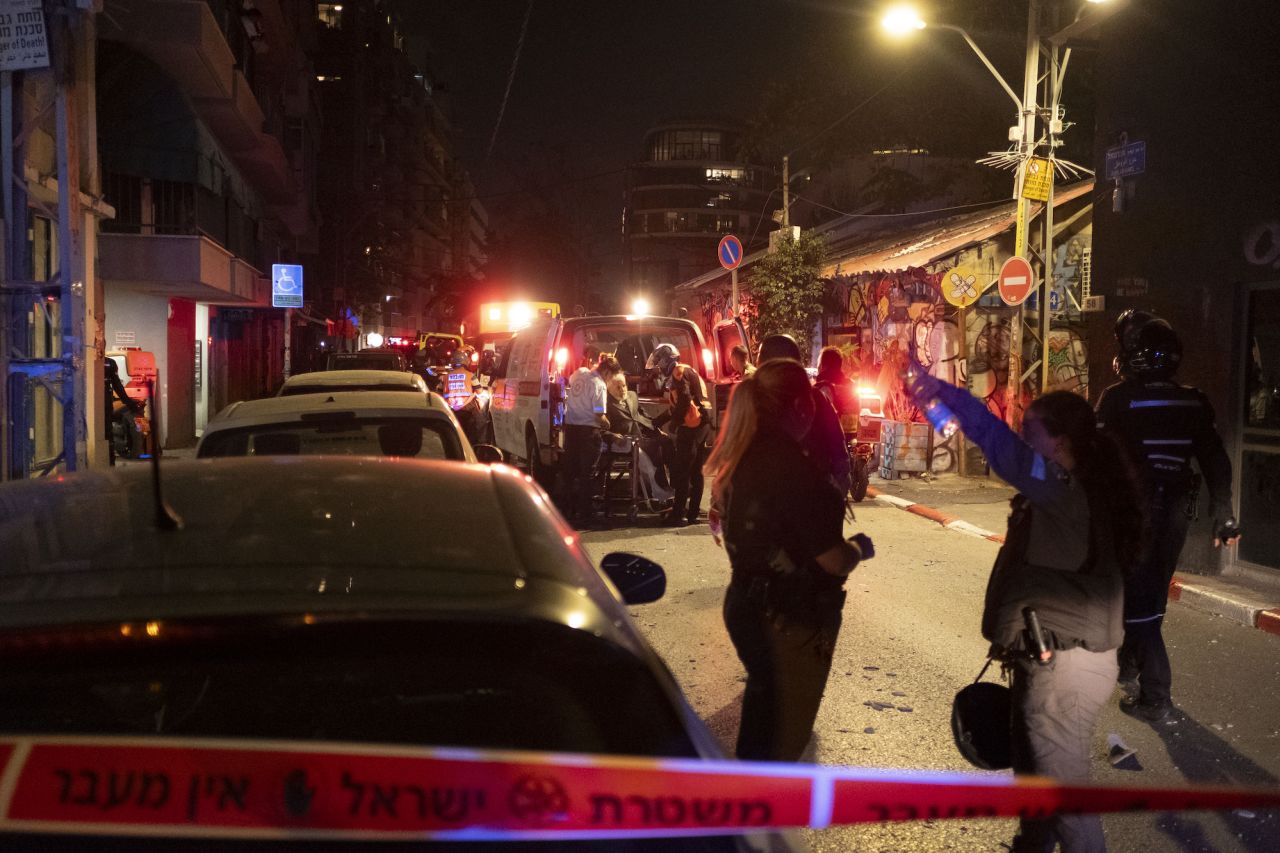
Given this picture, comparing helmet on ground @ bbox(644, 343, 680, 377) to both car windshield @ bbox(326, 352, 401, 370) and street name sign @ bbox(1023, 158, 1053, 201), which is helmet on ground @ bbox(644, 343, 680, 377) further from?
car windshield @ bbox(326, 352, 401, 370)

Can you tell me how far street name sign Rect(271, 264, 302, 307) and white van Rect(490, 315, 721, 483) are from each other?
2295cm

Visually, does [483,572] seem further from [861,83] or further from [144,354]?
[861,83]

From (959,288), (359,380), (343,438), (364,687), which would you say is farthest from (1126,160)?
(364,687)

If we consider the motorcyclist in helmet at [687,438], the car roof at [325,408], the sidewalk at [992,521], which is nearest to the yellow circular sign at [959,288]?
the sidewalk at [992,521]

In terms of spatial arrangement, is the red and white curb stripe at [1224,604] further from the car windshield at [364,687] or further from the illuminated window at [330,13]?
the illuminated window at [330,13]

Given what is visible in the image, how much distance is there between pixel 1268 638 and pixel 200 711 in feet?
27.0

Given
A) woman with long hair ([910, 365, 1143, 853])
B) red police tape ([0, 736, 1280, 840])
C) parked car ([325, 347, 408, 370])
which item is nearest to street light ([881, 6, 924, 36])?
parked car ([325, 347, 408, 370])

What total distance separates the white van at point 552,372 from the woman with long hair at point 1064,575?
9.10 m

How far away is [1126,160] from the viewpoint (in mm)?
11398

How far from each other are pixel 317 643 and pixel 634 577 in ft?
5.34

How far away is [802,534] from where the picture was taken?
4.15 m

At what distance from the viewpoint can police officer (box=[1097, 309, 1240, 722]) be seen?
19.7 ft

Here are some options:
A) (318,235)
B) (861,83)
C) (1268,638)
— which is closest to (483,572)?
(1268,638)

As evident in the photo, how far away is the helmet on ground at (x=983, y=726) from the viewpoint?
12.8 feet
